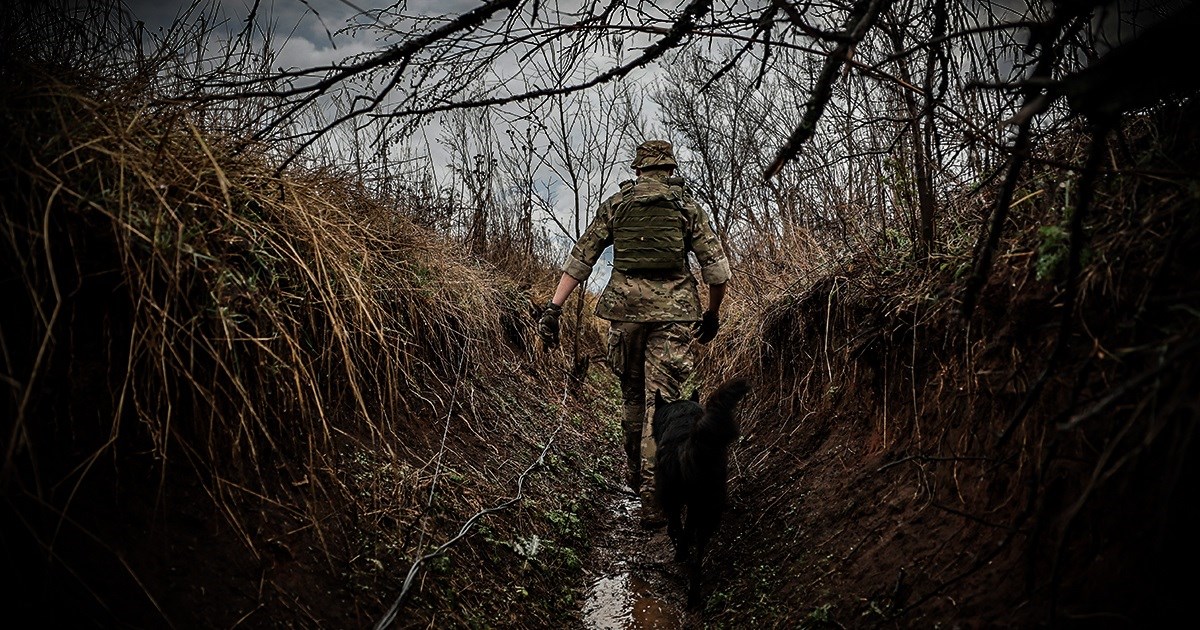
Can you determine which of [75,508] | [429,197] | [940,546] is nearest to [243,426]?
[75,508]

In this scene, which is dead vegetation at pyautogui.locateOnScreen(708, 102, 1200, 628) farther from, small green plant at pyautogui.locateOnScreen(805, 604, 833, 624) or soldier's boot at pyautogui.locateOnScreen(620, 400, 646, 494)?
soldier's boot at pyautogui.locateOnScreen(620, 400, 646, 494)

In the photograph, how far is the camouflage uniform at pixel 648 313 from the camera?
4.22m

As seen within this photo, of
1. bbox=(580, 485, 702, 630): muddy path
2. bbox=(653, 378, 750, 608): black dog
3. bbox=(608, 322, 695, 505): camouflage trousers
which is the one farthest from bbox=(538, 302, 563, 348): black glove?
bbox=(580, 485, 702, 630): muddy path

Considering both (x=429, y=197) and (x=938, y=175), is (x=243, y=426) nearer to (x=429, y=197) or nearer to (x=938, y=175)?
Result: (x=938, y=175)

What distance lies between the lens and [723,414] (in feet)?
9.23

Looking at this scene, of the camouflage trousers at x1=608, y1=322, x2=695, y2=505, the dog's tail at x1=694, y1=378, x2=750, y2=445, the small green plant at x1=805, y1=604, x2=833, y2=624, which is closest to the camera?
the small green plant at x1=805, y1=604, x2=833, y2=624

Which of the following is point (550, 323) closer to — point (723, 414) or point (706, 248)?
point (706, 248)

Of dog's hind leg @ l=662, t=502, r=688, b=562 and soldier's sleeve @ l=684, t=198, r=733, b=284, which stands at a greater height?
soldier's sleeve @ l=684, t=198, r=733, b=284

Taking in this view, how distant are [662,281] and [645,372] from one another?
70 cm

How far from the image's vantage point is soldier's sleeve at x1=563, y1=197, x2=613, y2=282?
4.45m

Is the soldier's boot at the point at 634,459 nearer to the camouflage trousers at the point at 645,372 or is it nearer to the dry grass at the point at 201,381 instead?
the camouflage trousers at the point at 645,372

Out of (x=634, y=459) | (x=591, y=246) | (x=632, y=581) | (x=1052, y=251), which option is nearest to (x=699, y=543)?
(x=632, y=581)

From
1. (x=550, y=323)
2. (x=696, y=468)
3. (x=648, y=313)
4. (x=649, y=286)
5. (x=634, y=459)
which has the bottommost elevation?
(x=634, y=459)

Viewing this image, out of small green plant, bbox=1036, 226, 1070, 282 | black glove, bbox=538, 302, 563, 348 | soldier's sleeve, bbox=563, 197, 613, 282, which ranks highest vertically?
soldier's sleeve, bbox=563, 197, 613, 282
